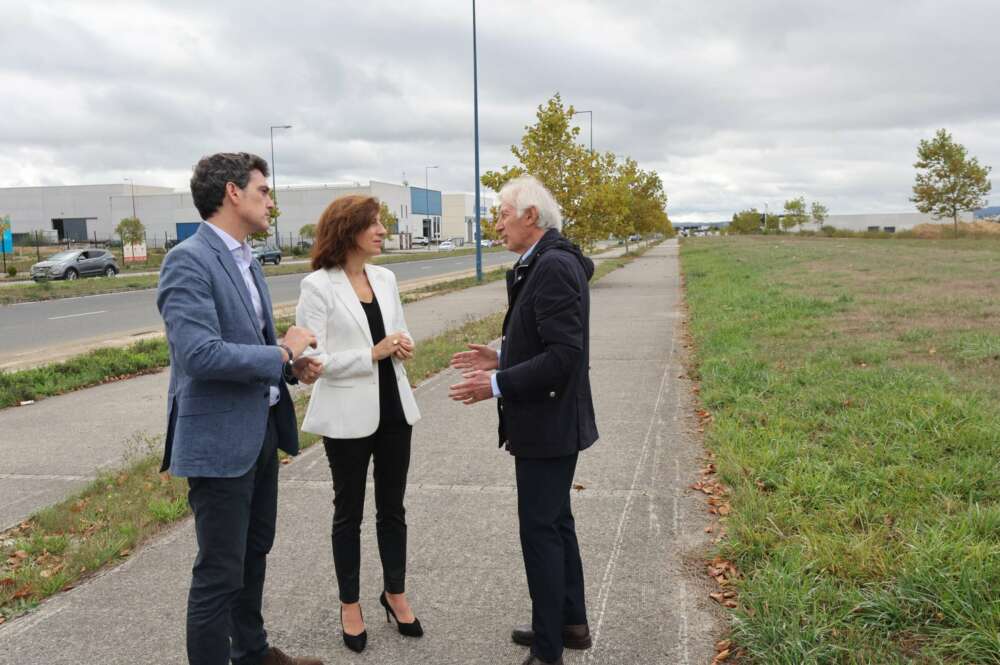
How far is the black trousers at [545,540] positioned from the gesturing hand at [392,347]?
0.68 m

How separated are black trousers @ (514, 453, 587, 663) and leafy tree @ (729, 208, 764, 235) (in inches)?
4441

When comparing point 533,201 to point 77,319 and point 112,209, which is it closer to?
point 77,319

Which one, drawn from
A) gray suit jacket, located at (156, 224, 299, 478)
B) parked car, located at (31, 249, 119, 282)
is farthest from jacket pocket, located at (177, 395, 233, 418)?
parked car, located at (31, 249, 119, 282)

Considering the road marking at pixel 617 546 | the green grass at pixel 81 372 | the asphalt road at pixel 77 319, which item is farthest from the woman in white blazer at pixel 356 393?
the asphalt road at pixel 77 319

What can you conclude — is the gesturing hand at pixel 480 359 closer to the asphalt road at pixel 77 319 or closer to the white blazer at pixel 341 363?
the white blazer at pixel 341 363

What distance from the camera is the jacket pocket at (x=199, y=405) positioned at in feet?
8.50

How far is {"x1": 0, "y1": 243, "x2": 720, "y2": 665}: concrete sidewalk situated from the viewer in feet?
10.7

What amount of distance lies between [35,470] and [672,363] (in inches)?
272

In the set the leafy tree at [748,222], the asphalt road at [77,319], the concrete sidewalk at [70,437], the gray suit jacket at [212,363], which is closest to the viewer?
the gray suit jacket at [212,363]

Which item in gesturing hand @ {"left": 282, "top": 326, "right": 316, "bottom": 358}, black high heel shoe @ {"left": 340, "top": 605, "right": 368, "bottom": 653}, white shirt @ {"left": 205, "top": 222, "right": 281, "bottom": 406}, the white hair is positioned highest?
the white hair

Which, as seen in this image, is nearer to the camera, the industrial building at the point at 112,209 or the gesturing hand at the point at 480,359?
the gesturing hand at the point at 480,359

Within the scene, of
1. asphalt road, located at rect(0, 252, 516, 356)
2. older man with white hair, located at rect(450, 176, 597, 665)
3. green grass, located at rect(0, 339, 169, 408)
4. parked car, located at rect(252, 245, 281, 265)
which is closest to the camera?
older man with white hair, located at rect(450, 176, 597, 665)

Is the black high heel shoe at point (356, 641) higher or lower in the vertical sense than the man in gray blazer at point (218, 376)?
lower

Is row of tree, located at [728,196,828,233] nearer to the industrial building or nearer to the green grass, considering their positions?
the industrial building
